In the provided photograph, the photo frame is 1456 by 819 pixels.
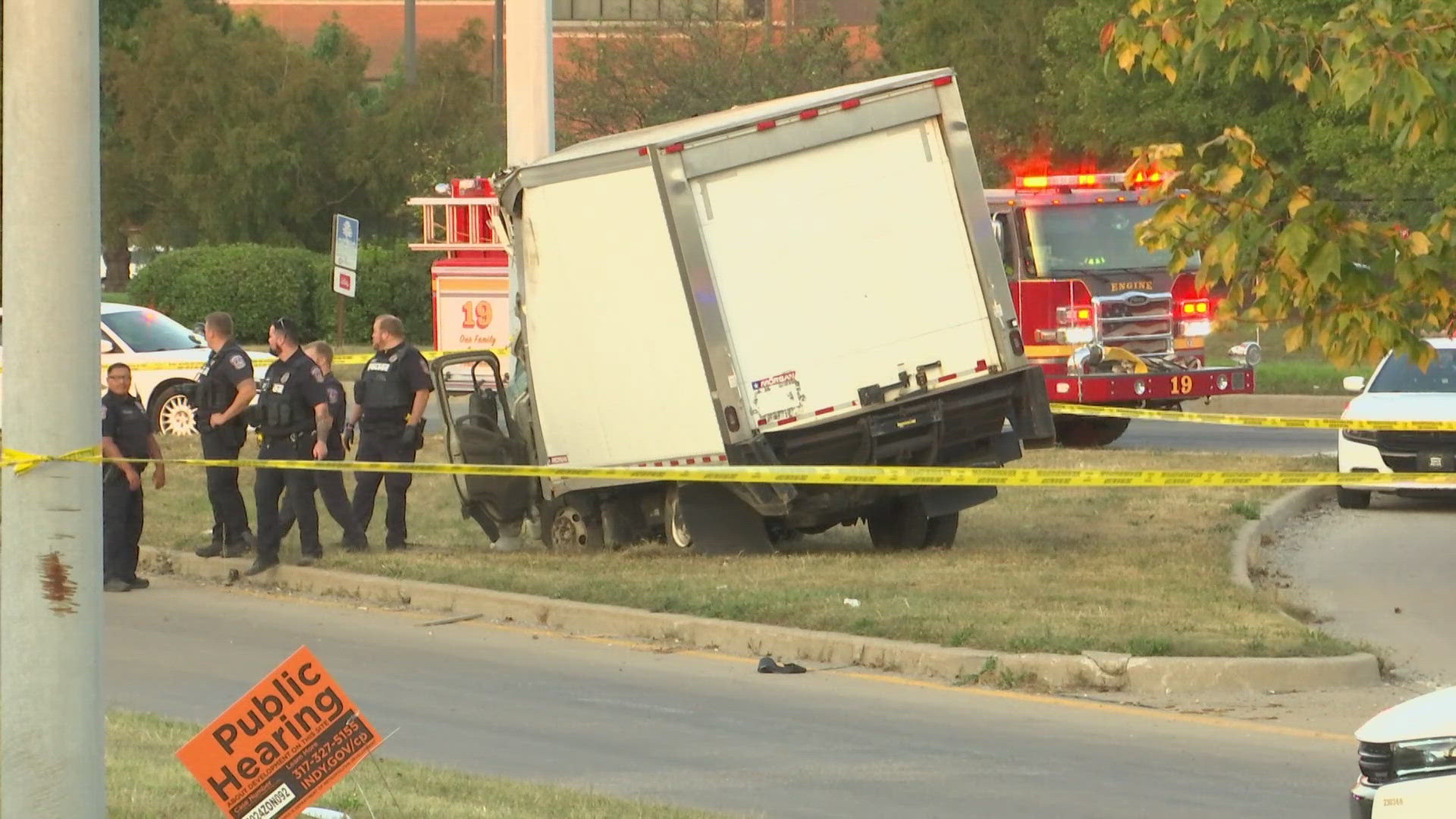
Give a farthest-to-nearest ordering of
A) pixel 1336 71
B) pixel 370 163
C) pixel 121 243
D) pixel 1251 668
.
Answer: pixel 121 243
pixel 370 163
pixel 1251 668
pixel 1336 71

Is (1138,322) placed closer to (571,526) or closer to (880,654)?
(571,526)

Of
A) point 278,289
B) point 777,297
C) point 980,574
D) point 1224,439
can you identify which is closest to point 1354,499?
point 1224,439

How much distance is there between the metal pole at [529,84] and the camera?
1719 centimetres

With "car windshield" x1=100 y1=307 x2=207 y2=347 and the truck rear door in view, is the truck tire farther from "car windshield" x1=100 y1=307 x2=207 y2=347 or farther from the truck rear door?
"car windshield" x1=100 y1=307 x2=207 y2=347

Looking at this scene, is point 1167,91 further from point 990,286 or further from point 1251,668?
point 1251,668

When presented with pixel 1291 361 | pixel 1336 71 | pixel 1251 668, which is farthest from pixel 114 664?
pixel 1291 361

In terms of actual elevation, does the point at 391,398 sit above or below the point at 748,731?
above

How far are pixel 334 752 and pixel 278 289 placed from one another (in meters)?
35.6

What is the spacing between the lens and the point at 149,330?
80.3 feet

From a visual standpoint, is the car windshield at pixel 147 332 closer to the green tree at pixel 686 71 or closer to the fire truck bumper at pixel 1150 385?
the fire truck bumper at pixel 1150 385

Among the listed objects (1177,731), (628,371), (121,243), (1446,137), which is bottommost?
(1177,731)

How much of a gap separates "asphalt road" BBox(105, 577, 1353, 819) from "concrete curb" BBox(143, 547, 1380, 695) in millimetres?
226

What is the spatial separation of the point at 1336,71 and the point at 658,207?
5.55 metres

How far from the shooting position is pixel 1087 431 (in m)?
23.6
